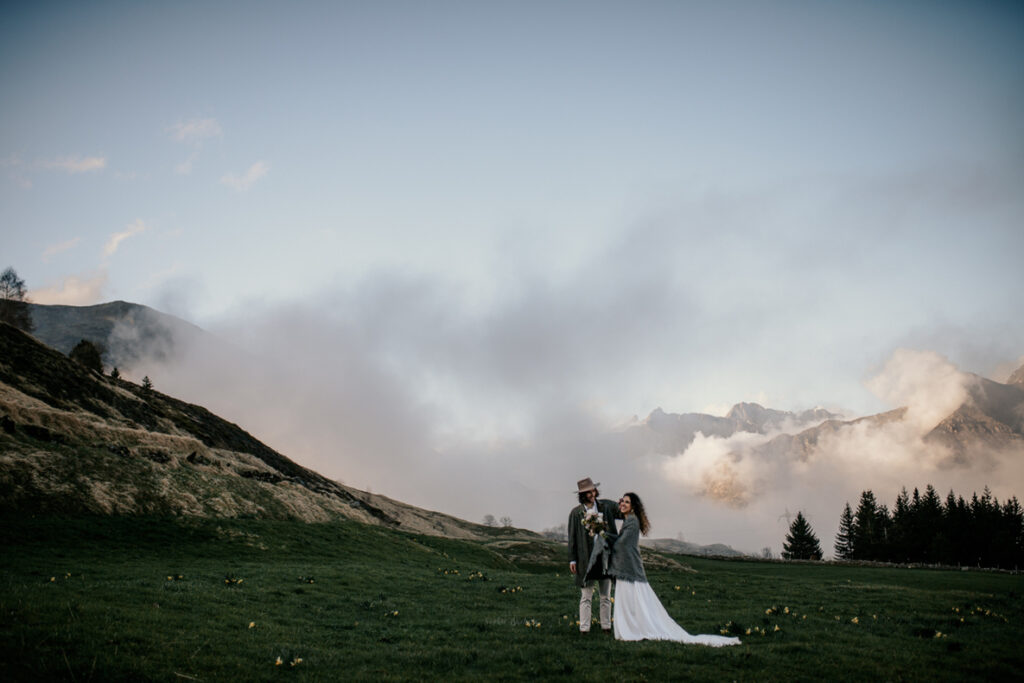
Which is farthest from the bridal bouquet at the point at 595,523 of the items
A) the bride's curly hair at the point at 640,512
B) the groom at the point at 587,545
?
the bride's curly hair at the point at 640,512

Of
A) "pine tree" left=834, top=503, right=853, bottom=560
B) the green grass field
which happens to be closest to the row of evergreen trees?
"pine tree" left=834, top=503, right=853, bottom=560

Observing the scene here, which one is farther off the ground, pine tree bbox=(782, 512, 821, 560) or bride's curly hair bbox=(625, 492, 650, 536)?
bride's curly hair bbox=(625, 492, 650, 536)

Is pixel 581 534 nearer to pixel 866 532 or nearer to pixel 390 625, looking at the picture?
pixel 390 625

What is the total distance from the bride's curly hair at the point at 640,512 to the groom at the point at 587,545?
25.0 inches

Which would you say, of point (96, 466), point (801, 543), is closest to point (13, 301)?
point (96, 466)

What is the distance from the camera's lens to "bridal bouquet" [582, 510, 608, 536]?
16812 millimetres

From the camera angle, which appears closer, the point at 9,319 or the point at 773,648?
the point at 773,648

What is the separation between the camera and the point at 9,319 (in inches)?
5098

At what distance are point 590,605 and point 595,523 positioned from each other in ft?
7.60

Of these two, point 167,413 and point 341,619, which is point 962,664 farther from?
point 167,413

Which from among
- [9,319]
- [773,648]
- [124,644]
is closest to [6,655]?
[124,644]

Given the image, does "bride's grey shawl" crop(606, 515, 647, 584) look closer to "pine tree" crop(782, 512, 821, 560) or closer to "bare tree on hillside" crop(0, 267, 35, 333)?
"pine tree" crop(782, 512, 821, 560)

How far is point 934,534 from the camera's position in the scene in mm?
Answer: 114312

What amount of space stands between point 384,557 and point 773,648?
31.6 meters
